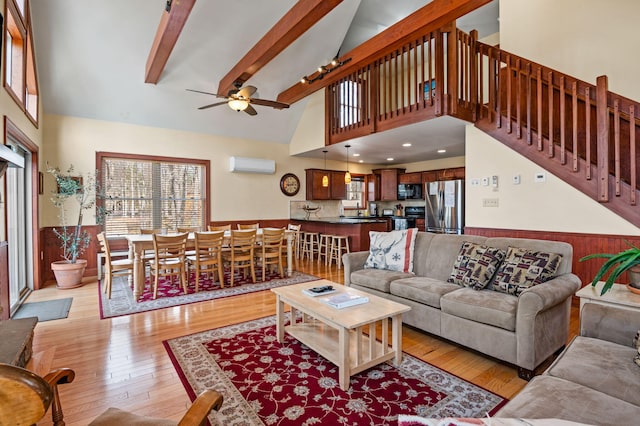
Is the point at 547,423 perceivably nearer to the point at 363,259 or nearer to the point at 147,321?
the point at 363,259

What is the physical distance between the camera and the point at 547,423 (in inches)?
32.5

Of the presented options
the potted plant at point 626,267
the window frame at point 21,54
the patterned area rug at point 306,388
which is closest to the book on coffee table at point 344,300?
the patterned area rug at point 306,388

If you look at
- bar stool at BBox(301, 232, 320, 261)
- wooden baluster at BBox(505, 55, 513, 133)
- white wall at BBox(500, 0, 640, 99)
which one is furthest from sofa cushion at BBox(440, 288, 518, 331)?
bar stool at BBox(301, 232, 320, 261)

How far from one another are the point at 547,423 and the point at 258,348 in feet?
Answer: 7.59

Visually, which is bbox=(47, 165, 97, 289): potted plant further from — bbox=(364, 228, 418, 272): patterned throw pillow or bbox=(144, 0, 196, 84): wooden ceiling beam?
bbox=(364, 228, 418, 272): patterned throw pillow

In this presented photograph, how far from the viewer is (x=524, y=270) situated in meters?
2.61

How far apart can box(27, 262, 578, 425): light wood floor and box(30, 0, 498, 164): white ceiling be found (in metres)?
3.36

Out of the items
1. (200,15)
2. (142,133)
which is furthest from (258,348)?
(142,133)

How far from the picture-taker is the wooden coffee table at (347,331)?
2.11 meters

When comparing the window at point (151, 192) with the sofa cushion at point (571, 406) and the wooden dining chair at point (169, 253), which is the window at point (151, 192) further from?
the sofa cushion at point (571, 406)

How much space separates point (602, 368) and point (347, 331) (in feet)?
4.26

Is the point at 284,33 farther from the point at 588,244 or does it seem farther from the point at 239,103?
the point at 588,244

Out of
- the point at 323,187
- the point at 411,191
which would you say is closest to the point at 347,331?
the point at 323,187

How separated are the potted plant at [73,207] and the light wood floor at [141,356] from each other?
3.65ft
